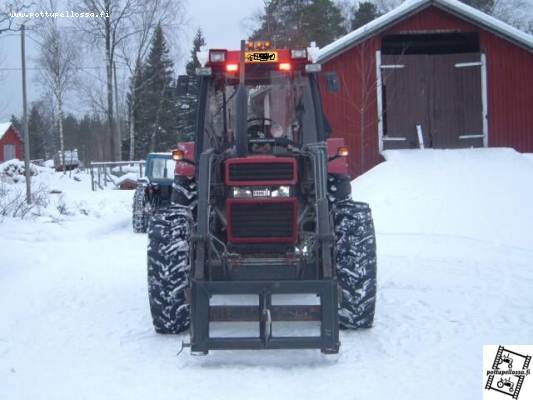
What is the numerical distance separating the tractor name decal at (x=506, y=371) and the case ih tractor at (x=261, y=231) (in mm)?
1167

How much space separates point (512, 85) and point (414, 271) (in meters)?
11.1

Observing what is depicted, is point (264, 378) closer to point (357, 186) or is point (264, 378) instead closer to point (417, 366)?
point (417, 366)

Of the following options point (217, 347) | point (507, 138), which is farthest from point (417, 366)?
point (507, 138)

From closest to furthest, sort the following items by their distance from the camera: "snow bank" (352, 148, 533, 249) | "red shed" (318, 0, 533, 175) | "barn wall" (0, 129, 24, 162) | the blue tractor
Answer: "snow bank" (352, 148, 533, 249) → the blue tractor → "red shed" (318, 0, 533, 175) → "barn wall" (0, 129, 24, 162)

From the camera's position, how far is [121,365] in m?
5.39

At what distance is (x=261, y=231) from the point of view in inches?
227

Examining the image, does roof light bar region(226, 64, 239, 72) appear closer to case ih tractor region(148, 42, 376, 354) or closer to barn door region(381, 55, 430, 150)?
case ih tractor region(148, 42, 376, 354)

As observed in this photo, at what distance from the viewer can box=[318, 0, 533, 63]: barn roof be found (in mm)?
17656

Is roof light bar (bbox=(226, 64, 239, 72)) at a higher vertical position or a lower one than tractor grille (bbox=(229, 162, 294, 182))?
higher

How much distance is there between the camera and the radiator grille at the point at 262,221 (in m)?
5.75

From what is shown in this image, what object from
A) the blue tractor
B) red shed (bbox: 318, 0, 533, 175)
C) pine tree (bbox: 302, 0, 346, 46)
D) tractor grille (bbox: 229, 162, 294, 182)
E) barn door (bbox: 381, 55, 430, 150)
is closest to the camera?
tractor grille (bbox: 229, 162, 294, 182)

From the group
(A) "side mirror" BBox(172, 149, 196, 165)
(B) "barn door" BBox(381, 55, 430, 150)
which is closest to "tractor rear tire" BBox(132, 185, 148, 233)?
(B) "barn door" BBox(381, 55, 430, 150)

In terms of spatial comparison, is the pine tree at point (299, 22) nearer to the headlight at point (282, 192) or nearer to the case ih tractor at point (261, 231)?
the case ih tractor at point (261, 231)

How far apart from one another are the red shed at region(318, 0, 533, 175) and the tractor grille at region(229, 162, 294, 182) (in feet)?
41.7
